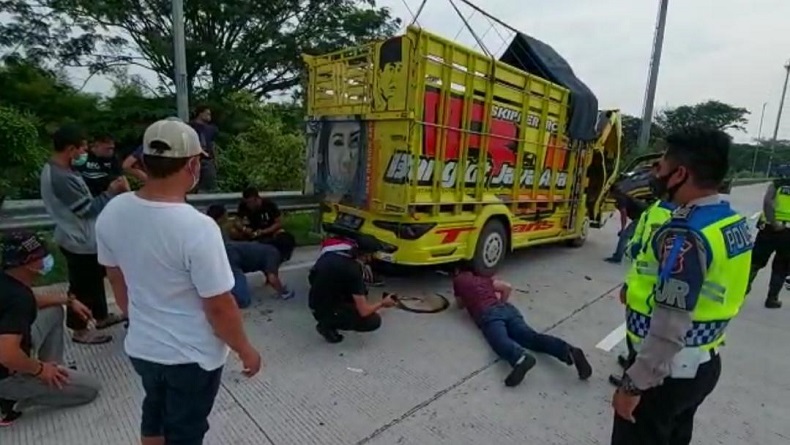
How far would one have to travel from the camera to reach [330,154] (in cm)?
531

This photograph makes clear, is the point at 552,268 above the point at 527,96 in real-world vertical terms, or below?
below

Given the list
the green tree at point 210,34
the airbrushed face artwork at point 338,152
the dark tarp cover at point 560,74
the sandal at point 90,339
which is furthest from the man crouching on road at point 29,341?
the green tree at point 210,34

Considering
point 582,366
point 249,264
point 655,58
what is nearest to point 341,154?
point 249,264

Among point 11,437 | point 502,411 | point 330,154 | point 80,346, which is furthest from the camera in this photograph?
point 330,154

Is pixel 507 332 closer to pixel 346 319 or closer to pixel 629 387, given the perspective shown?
pixel 346 319

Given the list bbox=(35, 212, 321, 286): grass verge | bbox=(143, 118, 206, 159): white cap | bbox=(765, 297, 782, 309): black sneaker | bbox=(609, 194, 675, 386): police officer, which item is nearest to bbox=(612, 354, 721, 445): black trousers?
bbox=(609, 194, 675, 386): police officer

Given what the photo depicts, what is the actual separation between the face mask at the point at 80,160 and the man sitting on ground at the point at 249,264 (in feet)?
4.08

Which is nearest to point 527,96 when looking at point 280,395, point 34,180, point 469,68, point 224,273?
point 469,68

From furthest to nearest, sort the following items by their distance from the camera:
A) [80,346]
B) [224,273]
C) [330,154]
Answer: [330,154], [80,346], [224,273]

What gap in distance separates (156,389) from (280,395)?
1.20 metres

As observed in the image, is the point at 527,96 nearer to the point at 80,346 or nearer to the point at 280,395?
the point at 280,395

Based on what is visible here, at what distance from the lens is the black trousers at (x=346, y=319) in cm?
361

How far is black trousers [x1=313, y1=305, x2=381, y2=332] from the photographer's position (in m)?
3.61

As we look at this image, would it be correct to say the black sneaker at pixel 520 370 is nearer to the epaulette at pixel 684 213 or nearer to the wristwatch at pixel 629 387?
the wristwatch at pixel 629 387
